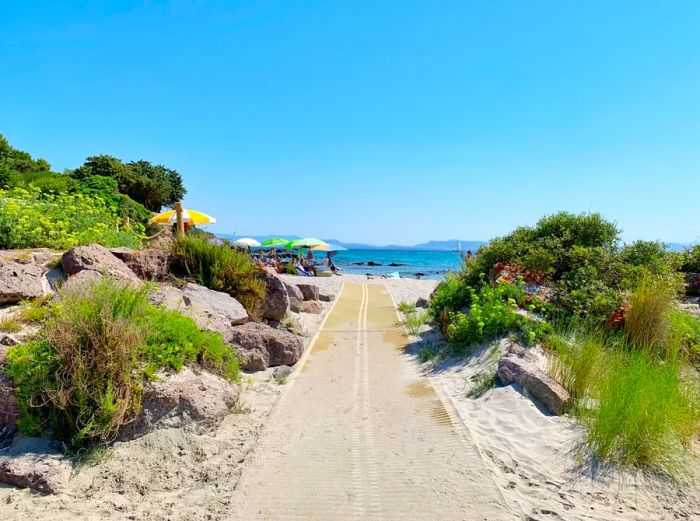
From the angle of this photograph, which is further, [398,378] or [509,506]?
[398,378]

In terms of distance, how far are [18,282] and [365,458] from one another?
17.0 feet

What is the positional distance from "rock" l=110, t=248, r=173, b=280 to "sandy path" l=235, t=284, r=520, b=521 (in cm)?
344

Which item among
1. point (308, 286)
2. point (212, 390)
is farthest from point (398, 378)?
point (308, 286)

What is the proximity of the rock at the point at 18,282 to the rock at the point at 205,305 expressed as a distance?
58.1 inches

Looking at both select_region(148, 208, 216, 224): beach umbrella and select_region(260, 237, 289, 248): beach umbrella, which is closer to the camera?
select_region(148, 208, 216, 224): beach umbrella

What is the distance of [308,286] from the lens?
1452 cm

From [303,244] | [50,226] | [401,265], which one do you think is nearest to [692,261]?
[50,226]

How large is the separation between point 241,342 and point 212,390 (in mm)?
2288

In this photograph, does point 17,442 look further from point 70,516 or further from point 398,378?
point 398,378

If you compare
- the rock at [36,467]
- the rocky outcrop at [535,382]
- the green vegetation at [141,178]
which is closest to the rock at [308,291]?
the rocky outcrop at [535,382]

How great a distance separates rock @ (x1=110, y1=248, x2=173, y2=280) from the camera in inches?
317

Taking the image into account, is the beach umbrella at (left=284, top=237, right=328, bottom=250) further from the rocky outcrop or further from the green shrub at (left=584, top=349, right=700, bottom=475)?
the green shrub at (left=584, top=349, right=700, bottom=475)

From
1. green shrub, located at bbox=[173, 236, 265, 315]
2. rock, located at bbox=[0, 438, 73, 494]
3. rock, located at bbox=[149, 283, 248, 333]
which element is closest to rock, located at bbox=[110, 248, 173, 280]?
green shrub, located at bbox=[173, 236, 265, 315]

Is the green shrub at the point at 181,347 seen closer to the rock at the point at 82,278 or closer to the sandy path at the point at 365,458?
the sandy path at the point at 365,458
